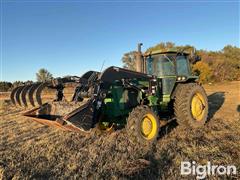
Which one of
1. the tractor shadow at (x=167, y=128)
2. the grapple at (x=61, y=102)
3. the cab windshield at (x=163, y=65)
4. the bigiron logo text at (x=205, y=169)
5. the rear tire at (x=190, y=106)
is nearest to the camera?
the bigiron logo text at (x=205, y=169)

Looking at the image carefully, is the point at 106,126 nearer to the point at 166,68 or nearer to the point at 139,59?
the point at 139,59

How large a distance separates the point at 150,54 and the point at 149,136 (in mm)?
2892

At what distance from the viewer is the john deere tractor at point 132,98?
5340 millimetres

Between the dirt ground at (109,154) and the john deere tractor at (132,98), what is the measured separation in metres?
0.46

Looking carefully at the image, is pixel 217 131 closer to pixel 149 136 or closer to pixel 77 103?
pixel 149 136

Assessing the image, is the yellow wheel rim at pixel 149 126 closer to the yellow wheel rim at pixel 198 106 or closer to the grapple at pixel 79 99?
the grapple at pixel 79 99

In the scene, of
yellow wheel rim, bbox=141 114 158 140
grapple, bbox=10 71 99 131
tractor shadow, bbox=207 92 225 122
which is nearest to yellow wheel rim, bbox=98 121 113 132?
grapple, bbox=10 71 99 131

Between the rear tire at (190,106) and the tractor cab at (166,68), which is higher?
the tractor cab at (166,68)

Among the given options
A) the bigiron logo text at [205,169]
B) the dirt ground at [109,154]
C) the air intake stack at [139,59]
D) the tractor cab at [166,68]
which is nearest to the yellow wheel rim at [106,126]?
the dirt ground at [109,154]

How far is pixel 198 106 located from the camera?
7668 mm

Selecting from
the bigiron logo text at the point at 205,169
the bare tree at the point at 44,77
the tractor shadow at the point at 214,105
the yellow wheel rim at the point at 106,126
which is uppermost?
the bare tree at the point at 44,77

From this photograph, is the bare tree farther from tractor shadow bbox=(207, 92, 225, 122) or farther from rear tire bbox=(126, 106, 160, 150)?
tractor shadow bbox=(207, 92, 225, 122)

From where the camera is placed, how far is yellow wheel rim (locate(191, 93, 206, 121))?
24.6ft

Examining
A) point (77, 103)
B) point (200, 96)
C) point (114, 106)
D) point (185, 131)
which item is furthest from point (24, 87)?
point (200, 96)
